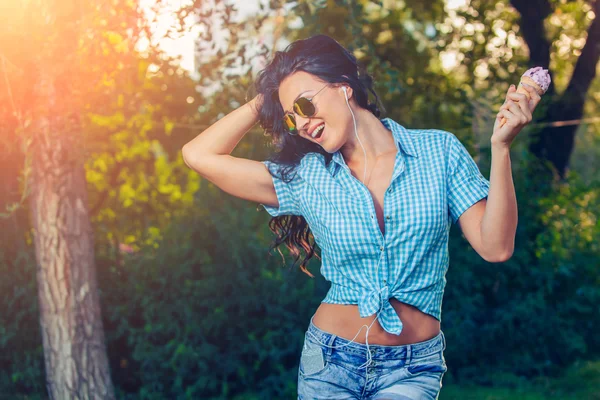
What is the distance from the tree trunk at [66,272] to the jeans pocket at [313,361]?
2.77 meters

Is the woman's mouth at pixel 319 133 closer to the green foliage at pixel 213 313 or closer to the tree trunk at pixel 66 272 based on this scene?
the tree trunk at pixel 66 272

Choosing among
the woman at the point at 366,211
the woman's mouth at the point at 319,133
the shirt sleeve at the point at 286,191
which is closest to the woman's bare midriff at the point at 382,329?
the woman at the point at 366,211

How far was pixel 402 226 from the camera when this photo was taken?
2.33m

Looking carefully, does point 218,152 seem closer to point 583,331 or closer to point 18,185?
point 18,185

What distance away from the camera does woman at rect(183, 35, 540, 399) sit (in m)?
2.33

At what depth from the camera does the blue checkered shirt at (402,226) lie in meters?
2.33

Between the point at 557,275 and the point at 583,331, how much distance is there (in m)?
0.62

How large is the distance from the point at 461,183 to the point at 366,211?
0.33m

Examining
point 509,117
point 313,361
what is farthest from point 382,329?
point 509,117

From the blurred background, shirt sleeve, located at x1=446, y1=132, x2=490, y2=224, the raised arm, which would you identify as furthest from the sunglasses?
the blurred background

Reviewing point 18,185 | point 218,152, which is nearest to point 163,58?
point 18,185

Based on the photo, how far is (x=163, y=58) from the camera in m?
5.57

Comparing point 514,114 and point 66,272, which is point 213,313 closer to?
point 66,272

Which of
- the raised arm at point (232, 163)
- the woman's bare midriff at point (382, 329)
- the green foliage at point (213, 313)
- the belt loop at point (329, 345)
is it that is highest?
the raised arm at point (232, 163)
